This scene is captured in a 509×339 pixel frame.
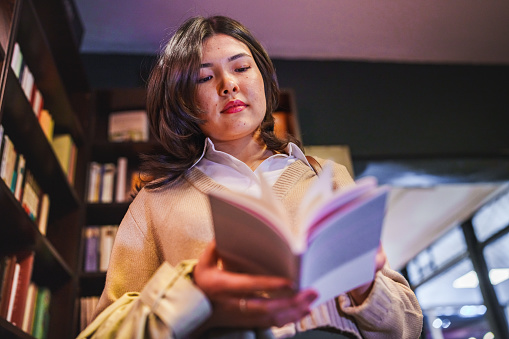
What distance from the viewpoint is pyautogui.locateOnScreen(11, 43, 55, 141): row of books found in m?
2.02

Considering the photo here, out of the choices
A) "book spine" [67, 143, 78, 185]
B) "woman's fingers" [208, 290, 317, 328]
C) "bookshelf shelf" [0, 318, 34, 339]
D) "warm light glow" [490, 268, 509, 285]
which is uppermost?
"book spine" [67, 143, 78, 185]

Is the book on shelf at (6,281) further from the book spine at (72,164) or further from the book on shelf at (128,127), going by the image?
the book on shelf at (128,127)

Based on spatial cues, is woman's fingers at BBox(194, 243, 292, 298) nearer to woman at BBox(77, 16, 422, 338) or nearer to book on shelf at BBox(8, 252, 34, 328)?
woman at BBox(77, 16, 422, 338)

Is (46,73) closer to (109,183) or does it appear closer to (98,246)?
(109,183)

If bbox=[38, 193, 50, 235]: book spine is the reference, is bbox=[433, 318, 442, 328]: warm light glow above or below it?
above

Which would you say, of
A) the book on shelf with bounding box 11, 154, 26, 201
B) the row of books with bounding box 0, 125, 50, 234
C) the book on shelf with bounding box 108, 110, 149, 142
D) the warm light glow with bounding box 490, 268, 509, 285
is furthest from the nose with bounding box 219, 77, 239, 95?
the warm light glow with bounding box 490, 268, 509, 285

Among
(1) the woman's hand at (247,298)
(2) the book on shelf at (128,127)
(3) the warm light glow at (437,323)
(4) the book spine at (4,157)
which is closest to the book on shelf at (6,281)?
(4) the book spine at (4,157)

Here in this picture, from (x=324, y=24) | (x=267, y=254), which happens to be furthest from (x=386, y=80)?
(x=267, y=254)

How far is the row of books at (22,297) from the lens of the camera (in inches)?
74.8

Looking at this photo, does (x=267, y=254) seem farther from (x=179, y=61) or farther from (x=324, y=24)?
(x=324, y=24)

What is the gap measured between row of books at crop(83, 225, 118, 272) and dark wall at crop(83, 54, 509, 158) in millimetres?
1132

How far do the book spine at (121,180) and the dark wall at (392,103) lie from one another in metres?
0.74

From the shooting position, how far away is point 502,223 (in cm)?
505

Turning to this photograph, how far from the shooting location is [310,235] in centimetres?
67
